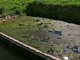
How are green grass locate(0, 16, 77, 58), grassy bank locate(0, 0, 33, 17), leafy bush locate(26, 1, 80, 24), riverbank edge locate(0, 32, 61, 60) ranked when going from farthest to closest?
grassy bank locate(0, 0, 33, 17) → leafy bush locate(26, 1, 80, 24) → green grass locate(0, 16, 77, 58) → riverbank edge locate(0, 32, 61, 60)

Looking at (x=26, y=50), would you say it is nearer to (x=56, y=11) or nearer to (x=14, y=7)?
(x=56, y=11)

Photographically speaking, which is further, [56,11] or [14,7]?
[14,7]

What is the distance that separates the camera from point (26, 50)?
34.0 feet

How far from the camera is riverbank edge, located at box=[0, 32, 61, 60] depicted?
9058 millimetres

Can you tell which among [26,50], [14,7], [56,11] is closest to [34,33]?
[56,11]

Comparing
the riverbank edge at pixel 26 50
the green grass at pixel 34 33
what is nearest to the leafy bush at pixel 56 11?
the green grass at pixel 34 33

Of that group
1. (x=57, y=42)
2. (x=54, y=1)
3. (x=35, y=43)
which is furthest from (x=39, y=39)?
(x=54, y=1)

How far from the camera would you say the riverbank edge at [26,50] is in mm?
9058

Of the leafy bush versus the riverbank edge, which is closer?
the riverbank edge

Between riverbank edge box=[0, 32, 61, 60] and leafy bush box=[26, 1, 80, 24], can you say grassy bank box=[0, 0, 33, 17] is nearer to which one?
leafy bush box=[26, 1, 80, 24]

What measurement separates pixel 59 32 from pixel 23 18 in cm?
543

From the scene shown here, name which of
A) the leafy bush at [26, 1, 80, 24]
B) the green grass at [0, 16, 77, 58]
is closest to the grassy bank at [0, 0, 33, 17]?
the leafy bush at [26, 1, 80, 24]

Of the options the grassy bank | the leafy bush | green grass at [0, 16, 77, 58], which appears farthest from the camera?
the grassy bank

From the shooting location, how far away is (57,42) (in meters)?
10.9
